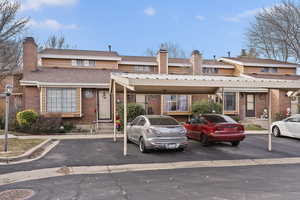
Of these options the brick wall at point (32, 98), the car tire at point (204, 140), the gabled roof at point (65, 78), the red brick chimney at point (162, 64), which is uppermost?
the red brick chimney at point (162, 64)

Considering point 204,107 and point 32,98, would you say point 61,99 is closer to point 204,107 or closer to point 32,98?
point 32,98

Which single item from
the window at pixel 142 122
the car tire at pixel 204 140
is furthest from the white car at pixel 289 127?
the window at pixel 142 122

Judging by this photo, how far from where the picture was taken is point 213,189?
539 cm

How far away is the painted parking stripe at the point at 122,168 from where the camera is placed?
21.2ft

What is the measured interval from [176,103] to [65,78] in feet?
29.2

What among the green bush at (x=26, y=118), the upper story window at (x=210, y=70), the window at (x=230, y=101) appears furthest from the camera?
the upper story window at (x=210, y=70)

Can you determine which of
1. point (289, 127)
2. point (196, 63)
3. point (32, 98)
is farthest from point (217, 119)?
point (32, 98)

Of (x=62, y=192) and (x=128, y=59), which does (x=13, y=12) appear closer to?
(x=128, y=59)

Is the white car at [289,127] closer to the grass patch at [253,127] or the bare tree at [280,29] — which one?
the grass patch at [253,127]

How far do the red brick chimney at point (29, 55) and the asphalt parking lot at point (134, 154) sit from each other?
10.2 meters

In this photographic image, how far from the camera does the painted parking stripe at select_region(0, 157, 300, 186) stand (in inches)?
254

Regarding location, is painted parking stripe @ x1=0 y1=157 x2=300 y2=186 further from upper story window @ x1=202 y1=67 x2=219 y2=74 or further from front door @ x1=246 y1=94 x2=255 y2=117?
upper story window @ x1=202 y1=67 x2=219 y2=74

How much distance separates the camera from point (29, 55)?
18375mm

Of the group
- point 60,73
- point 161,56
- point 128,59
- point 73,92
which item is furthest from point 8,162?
point 128,59
